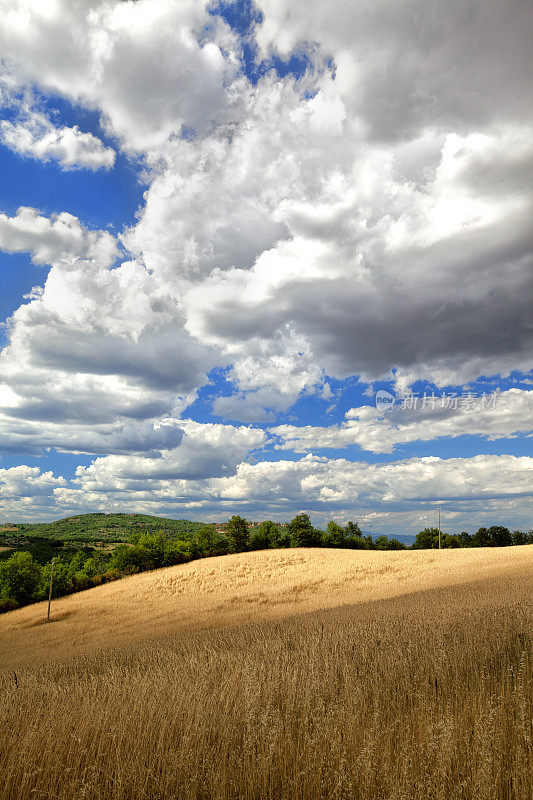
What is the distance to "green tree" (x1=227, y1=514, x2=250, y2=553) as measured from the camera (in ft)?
284

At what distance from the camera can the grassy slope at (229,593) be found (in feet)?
105

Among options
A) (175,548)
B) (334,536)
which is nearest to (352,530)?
(334,536)

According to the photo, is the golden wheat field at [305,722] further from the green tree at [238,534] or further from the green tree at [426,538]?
the green tree at [426,538]

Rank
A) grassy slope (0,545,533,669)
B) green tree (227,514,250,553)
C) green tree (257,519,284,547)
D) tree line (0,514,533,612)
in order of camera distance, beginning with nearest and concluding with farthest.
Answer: grassy slope (0,545,533,669) → tree line (0,514,533,612) → green tree (227,514,250,553) → green tree (257,519,284,547)

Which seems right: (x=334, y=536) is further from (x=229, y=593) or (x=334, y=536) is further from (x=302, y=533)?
(x=229, y=593)

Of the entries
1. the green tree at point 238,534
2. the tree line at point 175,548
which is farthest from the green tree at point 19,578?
the green tree at point 238,534

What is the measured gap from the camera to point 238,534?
8756 centimetres

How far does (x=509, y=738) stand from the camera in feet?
16.4

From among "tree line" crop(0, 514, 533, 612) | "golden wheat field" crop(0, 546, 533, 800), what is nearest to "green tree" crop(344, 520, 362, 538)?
"tree line" crop(0, 514, 533, 612)

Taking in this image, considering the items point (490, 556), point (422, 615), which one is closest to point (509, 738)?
point (422, 615)

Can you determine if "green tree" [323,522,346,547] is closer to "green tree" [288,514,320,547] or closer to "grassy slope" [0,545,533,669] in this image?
"green tree" [288,514,320,547]

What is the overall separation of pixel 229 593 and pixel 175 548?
34103 millimetres

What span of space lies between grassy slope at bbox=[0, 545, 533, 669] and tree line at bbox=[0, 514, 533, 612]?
878 cm

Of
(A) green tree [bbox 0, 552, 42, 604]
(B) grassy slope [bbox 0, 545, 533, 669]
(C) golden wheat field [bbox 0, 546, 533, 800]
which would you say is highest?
(C) golden wheat field [bbox 0, 546, 533, 800]
